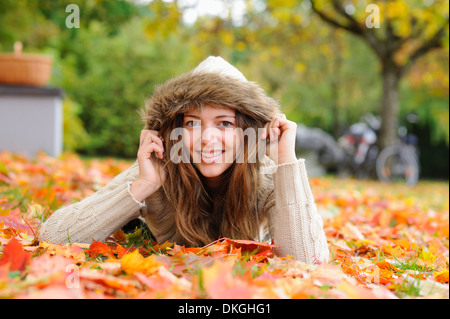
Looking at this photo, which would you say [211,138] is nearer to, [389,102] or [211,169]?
[211,169]

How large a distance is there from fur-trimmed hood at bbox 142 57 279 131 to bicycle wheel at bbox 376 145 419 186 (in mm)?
7666

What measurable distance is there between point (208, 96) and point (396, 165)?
27.0 feet

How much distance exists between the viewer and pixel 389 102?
30.4 feet

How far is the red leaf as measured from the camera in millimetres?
1306

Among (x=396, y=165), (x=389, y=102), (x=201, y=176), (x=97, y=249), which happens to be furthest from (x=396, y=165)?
(x=97, y=249)

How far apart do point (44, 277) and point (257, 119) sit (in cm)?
104

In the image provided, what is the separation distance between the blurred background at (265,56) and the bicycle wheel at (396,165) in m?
0.31

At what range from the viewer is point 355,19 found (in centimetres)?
866
